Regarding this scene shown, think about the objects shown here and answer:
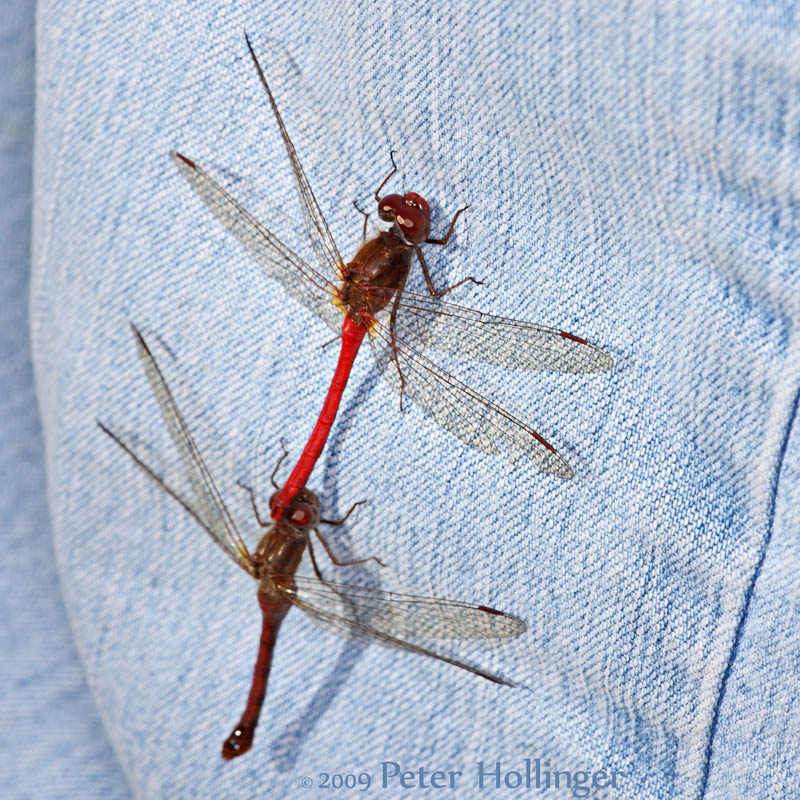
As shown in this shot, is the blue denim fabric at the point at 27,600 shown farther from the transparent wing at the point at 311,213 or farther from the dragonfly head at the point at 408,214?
the dragonfly head at the point at 408,214

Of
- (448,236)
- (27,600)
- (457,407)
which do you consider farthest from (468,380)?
(27,600)

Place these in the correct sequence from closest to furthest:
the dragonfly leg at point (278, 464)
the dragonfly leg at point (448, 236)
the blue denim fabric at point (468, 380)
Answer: the blue denim fabric at point (468, 380) → the dragonfly leg at point (448, 236) → the dragonfly leg at point (278, 464)

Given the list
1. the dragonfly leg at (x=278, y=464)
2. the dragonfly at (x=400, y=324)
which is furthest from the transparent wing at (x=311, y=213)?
the dragonfly leg at (x=278, y=464)

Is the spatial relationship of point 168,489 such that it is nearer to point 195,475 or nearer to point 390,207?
point 195,475

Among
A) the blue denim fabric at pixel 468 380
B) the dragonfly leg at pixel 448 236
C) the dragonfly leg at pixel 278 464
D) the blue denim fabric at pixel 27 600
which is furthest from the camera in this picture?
the blue denim fabric at pixel 27 600

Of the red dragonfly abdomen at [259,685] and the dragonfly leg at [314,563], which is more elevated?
the dragonfly leg at [314,563]

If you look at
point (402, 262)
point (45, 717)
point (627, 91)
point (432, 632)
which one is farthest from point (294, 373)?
point (45, 717)
